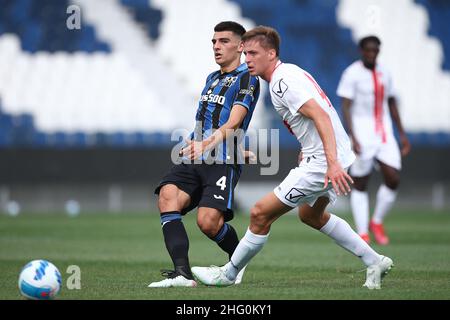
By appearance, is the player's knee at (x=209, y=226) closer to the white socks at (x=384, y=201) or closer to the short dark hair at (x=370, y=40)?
the white socks at (x=384, y=201)

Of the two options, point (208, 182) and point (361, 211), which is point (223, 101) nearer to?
point (208, 182)

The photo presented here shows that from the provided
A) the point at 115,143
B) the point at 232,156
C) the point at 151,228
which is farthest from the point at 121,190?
the point at 232,156

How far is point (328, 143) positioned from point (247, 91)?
1.20 m

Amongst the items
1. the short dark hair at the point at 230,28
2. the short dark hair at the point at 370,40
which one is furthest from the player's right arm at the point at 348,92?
the short dark hair at the point at 230,28

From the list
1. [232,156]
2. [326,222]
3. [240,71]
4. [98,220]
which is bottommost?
[98,220]

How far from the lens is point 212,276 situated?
23.2 ft

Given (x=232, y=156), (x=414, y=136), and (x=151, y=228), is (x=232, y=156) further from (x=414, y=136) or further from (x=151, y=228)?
(x=414, y=136)

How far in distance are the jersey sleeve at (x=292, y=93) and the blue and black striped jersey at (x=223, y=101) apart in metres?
0.75

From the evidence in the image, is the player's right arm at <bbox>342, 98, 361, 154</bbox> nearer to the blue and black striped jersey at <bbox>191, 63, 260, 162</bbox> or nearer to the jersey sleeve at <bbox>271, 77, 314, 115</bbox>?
the blue and black striped jersey at <bbox>191, 63, 260, 162</bbox>

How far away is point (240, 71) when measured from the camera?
7.68 meters

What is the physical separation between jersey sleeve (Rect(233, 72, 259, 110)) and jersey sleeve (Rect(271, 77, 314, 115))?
2.23 feet

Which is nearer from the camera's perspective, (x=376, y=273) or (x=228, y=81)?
(x=376, y=273)

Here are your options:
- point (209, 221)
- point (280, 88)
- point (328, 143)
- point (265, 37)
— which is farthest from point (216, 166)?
point (328, 143)
